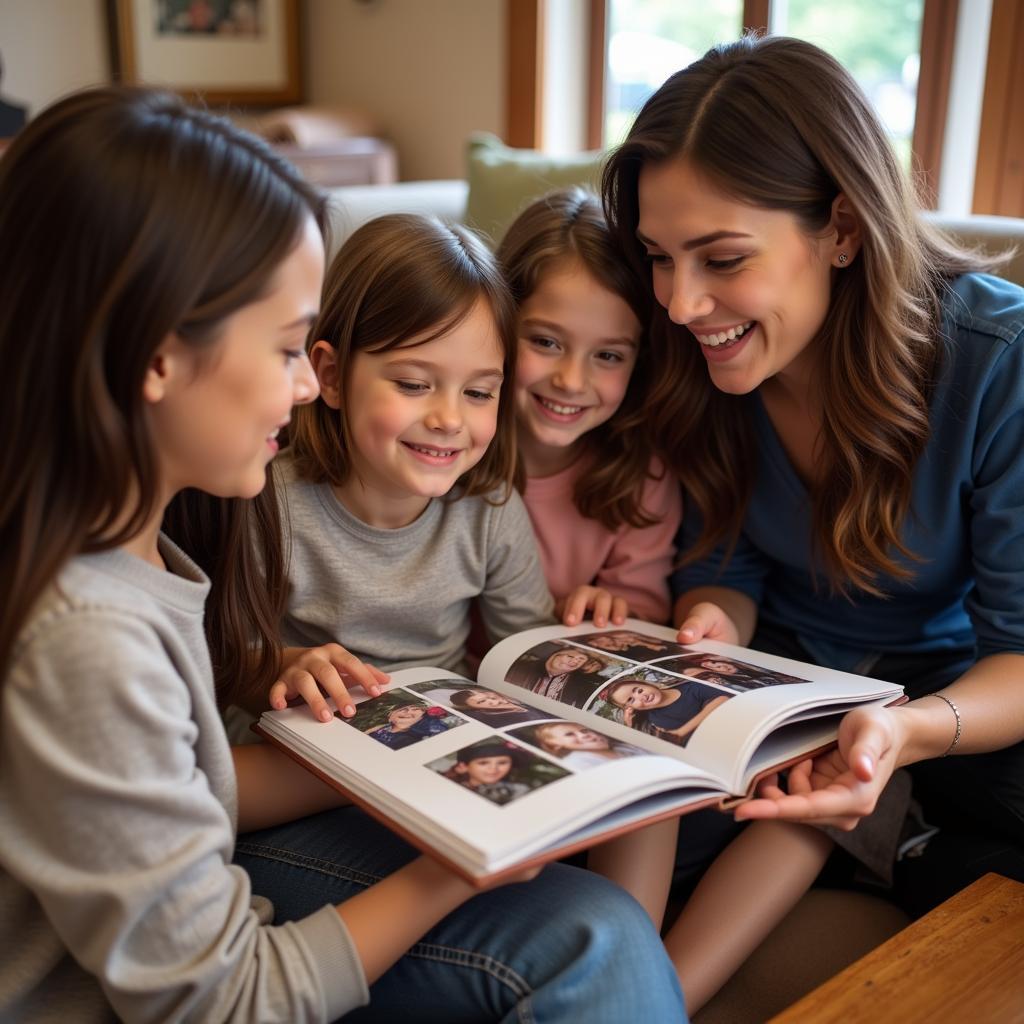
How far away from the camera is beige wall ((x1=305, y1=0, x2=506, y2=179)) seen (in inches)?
124

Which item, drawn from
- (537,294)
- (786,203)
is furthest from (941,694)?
(537,294)

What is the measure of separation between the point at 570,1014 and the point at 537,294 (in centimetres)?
83

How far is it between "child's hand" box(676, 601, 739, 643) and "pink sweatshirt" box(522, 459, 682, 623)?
0.47 ft

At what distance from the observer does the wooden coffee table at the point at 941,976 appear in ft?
2.79

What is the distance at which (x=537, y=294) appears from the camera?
139 centimetres

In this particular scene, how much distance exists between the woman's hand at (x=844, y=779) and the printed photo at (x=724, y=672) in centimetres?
8

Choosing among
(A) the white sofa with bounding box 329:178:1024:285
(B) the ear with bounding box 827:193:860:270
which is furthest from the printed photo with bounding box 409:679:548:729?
(A) the white sofa with bounding box 329:178:1024:285

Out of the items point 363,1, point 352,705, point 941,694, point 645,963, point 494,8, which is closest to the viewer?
point 645,963

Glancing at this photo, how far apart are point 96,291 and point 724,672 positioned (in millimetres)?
662

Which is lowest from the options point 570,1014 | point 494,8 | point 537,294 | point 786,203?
point 570,1014

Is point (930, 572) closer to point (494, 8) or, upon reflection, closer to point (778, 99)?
point (778, 99)

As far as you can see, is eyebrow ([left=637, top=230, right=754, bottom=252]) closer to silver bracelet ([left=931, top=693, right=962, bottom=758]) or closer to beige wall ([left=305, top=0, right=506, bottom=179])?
silver bracelet ([left=931, top=693, right=962, bottom=758])

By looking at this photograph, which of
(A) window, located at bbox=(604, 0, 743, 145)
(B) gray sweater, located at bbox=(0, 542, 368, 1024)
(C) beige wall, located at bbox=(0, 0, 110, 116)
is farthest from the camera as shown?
(C) beige wall, located at bbox=(0, 0, 110, 116)

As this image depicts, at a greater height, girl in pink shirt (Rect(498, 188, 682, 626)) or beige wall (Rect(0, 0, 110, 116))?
beige wall (Rect(0, 0, 110, 116))
